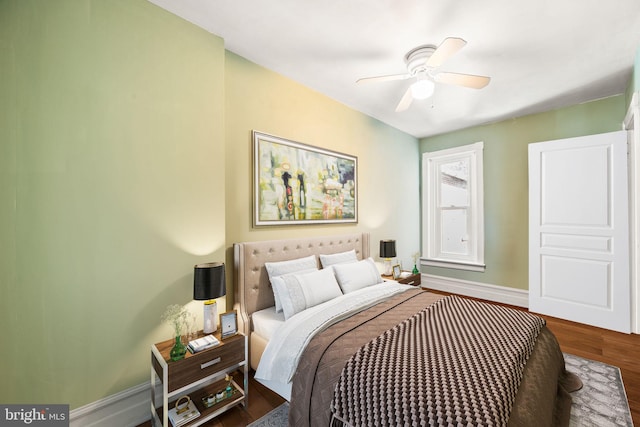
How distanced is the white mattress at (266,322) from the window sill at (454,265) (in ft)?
11.0

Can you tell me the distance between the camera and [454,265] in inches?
176

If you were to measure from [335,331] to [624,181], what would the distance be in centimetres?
365

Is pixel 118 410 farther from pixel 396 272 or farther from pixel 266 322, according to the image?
pixel 396 272

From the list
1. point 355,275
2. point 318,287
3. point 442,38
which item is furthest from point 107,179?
point 442,38

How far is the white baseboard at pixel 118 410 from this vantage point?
158 cm

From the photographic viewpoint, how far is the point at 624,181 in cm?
293

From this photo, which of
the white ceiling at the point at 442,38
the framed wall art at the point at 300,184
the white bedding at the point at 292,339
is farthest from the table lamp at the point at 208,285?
the white ceiling at the point at 442,38

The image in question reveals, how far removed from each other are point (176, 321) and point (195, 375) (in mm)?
355

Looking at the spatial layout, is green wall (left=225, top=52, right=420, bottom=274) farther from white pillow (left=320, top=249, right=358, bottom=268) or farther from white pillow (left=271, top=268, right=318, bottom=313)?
white pillow (left=271, top=268, right=318, bottom=313)

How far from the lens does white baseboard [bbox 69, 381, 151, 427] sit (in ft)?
5.18

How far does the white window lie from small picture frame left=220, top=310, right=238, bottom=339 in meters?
3.84

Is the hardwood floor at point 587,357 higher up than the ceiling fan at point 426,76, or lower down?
lower down

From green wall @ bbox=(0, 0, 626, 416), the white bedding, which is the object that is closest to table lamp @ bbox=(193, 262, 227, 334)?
green wall @ bbox=(0, 0, 626, 416)

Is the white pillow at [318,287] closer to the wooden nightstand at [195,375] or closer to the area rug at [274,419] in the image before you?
the wooden nightstand at [195,375]
